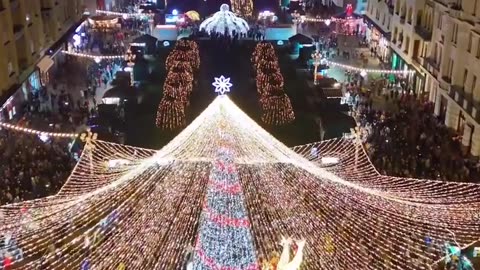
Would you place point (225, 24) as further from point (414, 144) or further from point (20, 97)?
point (414, 144)

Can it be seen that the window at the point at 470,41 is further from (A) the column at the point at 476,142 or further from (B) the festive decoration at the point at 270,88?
(B) the festive decoration at the point at 270,88

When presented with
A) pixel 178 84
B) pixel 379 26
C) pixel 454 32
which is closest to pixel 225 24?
pixel 379 26

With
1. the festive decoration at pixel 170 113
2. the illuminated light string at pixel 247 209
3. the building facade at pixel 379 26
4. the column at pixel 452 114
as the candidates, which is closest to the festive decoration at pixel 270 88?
the festive decoration at pixel 170 113

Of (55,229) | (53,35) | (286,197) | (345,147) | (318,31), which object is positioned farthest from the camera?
(318,31)

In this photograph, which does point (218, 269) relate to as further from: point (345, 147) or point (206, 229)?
point (345, 147)

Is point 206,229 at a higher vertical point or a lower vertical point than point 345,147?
higher

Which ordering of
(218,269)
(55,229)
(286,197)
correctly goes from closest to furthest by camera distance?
(218,269)
(55,229)
(286,197)

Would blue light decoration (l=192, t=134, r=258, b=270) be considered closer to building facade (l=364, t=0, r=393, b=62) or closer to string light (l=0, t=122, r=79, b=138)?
string light (l=0, t=122, r=79, b=138)

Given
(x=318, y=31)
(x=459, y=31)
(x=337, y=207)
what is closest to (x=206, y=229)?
(x=337, y=207)
